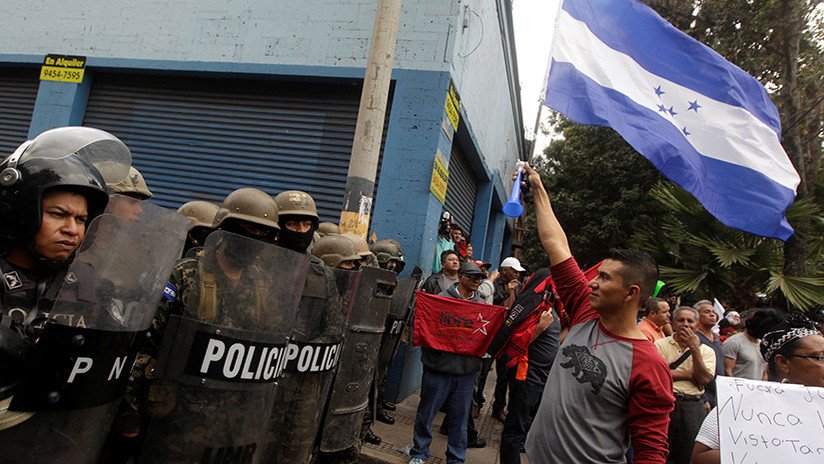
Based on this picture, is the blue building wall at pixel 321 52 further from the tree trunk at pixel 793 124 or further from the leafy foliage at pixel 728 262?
the tree trunk at pixel 793 124

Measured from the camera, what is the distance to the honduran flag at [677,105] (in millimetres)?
3869

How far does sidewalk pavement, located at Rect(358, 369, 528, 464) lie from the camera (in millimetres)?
4375

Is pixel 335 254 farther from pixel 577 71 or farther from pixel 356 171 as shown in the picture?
pixel 577 71

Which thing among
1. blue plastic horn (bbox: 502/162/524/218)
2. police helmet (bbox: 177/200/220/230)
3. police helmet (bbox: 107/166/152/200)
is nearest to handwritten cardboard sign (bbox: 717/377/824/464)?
blue plastic horn (bbox: 502/162/524/218)

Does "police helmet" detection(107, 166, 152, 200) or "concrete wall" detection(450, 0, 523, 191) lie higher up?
"concrete wall" detection(450, 0, 523, 191)

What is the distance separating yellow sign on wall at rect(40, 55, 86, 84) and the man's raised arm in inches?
322

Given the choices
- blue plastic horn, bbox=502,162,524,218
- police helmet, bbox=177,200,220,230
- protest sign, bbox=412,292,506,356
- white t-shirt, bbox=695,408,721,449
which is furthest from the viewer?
protest sign, bbox=412,292,506,356

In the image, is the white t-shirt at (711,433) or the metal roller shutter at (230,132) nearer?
the white t-shirt at (711,433)

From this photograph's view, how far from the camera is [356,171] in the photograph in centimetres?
472

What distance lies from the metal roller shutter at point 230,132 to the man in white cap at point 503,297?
261cm

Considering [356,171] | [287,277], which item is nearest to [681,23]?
[356,171]

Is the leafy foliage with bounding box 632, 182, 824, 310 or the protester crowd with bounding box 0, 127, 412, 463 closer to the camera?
the protester crowd with bounding box 0, 127, 412, 463

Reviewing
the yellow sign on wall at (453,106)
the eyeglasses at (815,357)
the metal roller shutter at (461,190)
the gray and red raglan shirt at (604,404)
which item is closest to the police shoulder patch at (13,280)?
the gray and red raglan shirt at (604,404)

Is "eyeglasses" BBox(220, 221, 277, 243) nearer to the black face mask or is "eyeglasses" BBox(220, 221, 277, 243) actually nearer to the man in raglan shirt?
→ the black face mask
